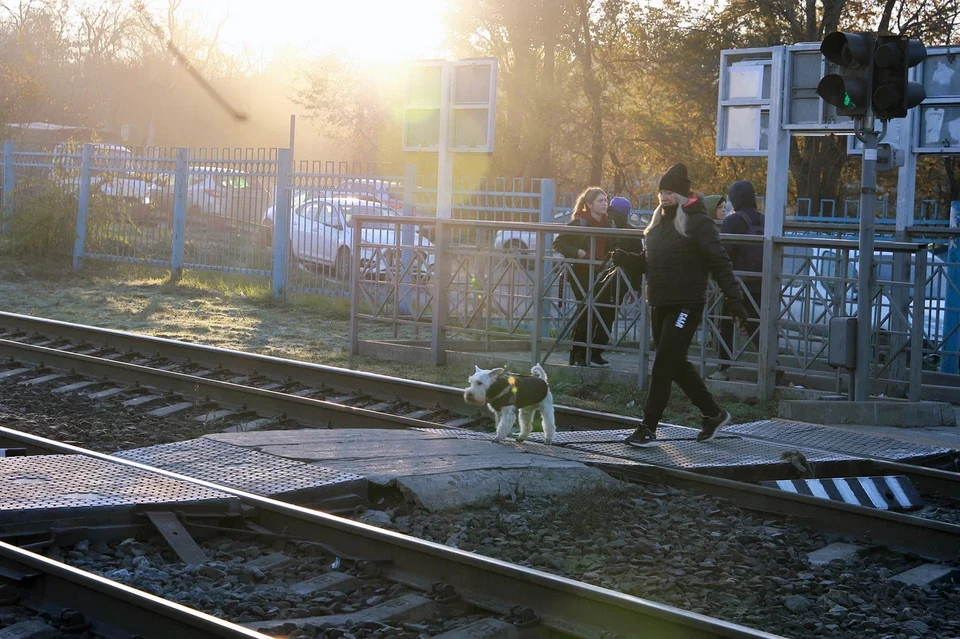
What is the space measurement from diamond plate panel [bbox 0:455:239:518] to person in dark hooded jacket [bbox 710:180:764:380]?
6278 mm

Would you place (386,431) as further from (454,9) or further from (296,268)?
(454,9)

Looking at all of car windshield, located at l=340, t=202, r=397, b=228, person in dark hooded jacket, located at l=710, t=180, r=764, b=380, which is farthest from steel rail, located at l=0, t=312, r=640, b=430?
car windshield, located at l=340, t=202, r=397, b=228

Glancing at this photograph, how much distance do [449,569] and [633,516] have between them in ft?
5.63

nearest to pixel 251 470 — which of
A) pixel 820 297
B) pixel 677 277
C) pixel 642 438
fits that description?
pixel 642 438

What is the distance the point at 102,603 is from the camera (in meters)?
4.70

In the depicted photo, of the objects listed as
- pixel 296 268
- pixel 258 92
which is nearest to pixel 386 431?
pixel 296 268

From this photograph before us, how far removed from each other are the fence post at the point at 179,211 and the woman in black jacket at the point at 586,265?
37.4 feet

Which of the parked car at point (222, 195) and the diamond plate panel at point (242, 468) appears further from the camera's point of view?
the parked car at point (222, 195)

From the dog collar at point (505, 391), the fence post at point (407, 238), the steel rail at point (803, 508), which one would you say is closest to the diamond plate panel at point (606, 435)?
the dog collar at point (505, 391)

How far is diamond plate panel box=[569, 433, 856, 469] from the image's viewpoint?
25.9 ft

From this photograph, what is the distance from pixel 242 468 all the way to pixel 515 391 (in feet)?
6.17

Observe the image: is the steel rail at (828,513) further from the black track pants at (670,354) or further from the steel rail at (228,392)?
the steel rail at (228,392)

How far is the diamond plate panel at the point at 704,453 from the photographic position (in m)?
7.89

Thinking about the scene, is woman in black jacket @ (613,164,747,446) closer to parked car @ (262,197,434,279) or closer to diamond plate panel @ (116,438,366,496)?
diamond plate panel @ (116,438,366,496)
